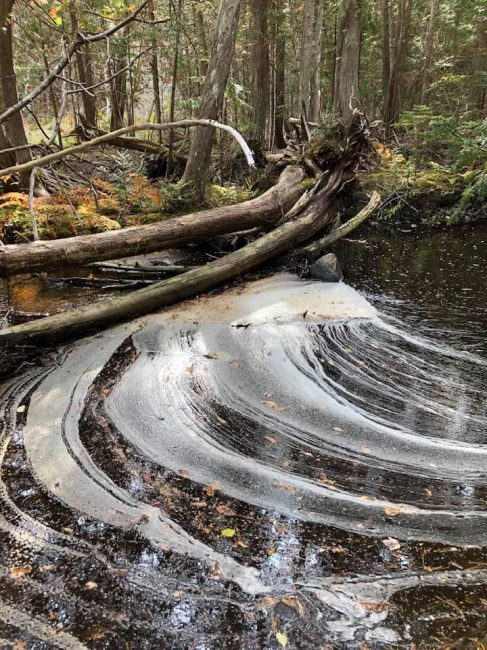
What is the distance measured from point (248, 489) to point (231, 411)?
37.1 inches

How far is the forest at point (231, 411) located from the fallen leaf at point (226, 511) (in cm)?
2

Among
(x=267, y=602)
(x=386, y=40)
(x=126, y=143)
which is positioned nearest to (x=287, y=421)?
(x=267, y=602)

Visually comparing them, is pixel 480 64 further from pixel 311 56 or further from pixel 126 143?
pixel 126 143

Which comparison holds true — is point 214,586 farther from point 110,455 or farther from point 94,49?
point 94,49

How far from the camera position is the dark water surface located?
2021 millimetres

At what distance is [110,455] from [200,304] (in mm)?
3101

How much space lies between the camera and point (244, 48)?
17812 mm

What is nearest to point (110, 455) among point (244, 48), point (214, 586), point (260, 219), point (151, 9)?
point (214, 586)

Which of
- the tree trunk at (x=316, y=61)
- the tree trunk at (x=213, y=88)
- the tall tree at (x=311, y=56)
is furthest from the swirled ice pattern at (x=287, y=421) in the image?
the tree trunk at (x=316, y=61)

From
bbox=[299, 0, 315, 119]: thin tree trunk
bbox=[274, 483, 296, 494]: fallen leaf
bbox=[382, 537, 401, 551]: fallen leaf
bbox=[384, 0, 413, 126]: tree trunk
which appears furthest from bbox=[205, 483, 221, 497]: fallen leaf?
bbox=[384, 0, 413, 126]: tree trunk

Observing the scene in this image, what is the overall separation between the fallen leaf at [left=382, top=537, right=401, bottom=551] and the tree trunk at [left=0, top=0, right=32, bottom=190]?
686cm

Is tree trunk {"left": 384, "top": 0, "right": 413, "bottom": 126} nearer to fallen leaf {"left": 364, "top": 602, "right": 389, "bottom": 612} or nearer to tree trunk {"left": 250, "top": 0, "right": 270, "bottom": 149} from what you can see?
tree trunk {"left": 250, "top": 0, "right": 270, "bottom": 149}

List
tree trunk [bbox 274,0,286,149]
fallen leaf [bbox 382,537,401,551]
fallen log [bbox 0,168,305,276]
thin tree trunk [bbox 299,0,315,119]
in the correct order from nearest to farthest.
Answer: fallen leaf [bbox 382,537,401,551], fallen log [bbox 0,168,305,276], thin tree trunk [bbox 299,0,315,119], tree trunk [bbox 274,0,286,149]

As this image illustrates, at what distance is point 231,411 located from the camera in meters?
3.72
